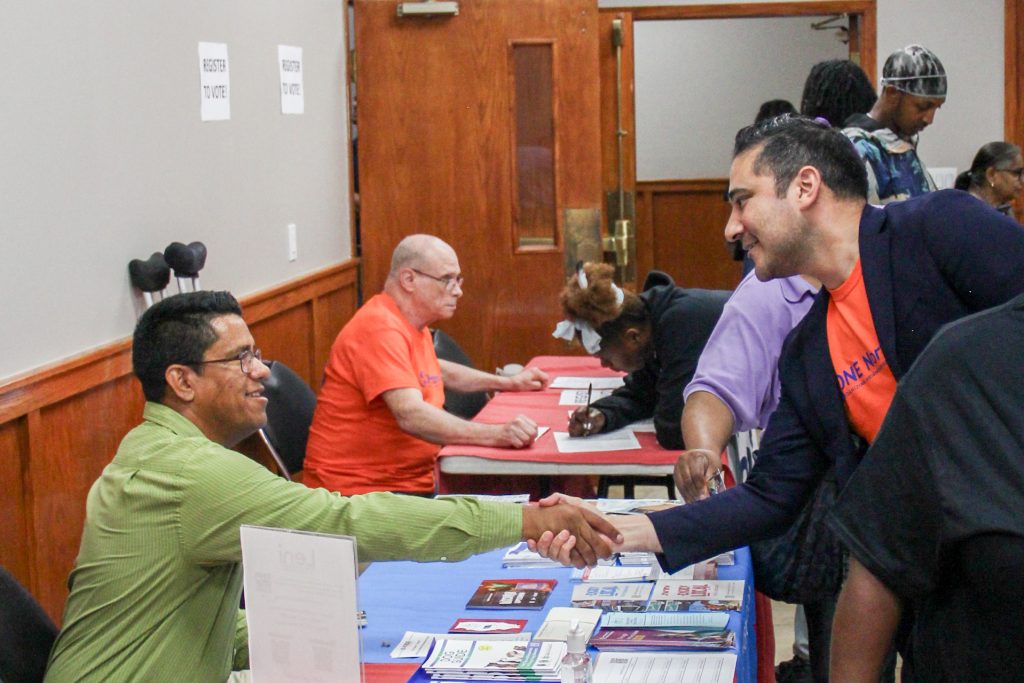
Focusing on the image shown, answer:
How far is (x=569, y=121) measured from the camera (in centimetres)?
583

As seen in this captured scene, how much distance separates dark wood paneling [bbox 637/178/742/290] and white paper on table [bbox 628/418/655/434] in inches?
201

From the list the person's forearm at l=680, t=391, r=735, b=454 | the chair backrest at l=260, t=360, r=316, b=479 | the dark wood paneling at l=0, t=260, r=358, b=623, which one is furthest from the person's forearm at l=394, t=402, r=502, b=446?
the person's forearm at l=680, t=391, r=735, b=454

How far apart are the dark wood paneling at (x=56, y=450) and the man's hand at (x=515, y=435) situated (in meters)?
0.74

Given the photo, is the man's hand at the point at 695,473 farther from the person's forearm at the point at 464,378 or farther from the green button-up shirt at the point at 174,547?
the person's forearm at the point at 464,378

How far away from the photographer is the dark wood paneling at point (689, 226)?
8945 mm

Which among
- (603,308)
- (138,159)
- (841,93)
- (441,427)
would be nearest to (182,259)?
(138,159)

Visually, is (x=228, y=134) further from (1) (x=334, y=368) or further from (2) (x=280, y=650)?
(2) (x=280, y=650)

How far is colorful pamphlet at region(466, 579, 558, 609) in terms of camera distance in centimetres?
236

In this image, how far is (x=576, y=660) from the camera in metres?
2.01

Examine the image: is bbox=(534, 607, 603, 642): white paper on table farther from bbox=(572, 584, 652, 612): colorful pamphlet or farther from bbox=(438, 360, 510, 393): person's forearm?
bbox=(438, 360, 510, 393): person's forearm

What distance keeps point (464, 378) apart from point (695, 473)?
6.80 ft

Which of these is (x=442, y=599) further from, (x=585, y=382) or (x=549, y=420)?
(x=585, y=382)

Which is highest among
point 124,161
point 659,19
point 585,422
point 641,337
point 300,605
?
point 659,19

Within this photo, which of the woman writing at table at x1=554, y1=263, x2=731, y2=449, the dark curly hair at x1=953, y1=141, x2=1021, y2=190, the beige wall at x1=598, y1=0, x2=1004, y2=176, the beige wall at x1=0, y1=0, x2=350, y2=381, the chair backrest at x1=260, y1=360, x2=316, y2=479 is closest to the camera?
the beige wall at x1=0, y1=0, x2=350, y2=381
